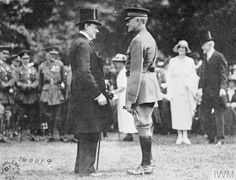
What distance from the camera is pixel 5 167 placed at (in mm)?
7781

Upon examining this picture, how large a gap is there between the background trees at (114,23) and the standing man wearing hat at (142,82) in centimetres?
580

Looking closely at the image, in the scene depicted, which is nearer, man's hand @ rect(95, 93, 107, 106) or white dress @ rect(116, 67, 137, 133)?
man's hand @ rect(95, 93, 107, 106)

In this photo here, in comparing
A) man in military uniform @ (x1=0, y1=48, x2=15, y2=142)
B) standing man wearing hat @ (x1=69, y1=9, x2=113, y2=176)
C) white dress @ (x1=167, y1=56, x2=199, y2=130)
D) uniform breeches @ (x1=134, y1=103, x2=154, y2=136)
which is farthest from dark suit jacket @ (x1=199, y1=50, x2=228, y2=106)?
man in military uniform @ (x1=0, y1=48, x2=15, y2=142)

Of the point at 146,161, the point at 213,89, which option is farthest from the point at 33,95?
the point at 146,161

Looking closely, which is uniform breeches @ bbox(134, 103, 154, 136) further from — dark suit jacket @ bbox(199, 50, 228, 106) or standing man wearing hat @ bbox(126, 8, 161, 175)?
dark suit jacket @ bbox(199, 50, 228, 106)

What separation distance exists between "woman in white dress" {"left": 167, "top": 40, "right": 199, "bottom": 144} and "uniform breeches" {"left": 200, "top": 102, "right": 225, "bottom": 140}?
35cm

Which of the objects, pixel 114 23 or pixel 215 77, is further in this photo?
pixel 114 23

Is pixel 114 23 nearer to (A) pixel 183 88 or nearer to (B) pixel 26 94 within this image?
(B) pixel 26 94

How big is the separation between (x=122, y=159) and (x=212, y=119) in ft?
10.7

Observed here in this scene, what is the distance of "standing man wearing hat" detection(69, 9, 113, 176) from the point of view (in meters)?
7.14

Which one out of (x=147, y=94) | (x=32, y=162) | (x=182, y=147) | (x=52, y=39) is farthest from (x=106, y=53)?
(x=147, y=94)

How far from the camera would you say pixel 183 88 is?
452 inches

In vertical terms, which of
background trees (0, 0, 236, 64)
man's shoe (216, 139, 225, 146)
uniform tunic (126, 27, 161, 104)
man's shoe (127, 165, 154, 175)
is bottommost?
man's shoe (127, 165, 154, 175)

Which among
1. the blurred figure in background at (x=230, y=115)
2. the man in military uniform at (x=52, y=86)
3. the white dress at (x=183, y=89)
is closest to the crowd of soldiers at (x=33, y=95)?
the man in military uniform at (x=52, y=86)
